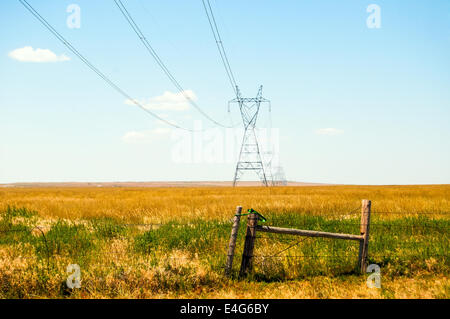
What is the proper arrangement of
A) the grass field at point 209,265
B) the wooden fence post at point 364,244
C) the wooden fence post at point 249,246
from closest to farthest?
the grass field at point 209,265, the wooden fence post at point 249,246, the wooden fence post at point 364,244

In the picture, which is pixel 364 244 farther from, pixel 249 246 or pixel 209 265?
pixel 209 265

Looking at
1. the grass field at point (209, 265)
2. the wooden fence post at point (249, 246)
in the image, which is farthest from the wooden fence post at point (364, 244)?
the wooden fence post at point (249, 246)

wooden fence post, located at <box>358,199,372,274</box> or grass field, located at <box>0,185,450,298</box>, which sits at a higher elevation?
wooden fence post, located at <box>358,199,372,274</box>

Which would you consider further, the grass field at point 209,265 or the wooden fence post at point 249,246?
the wooden fence post at point 249,246

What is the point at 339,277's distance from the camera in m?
7.88

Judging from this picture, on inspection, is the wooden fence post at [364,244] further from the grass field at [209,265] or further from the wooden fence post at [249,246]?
the wooden fence post at [249,246]

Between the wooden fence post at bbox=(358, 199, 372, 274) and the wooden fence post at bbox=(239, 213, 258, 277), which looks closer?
the wooden fence post at bbox=(239, 213, 258, 277)

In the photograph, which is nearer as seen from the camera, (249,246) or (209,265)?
(249,246)

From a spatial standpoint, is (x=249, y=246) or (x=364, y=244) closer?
(x=249, y=246)

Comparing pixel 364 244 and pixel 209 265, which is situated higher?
pixel 364 244

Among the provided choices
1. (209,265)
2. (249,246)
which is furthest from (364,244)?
(209,265)

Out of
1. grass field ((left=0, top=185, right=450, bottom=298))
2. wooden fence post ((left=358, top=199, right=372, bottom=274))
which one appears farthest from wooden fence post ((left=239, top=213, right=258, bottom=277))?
wooden fence post ((left=358, top=199, right=372, bottom=274))

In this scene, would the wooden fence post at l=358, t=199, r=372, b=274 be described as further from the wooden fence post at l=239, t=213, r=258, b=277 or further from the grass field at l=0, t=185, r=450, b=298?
the wooden fence post at l=239, t=213, r=258, b=277
